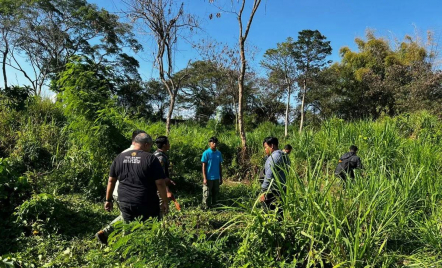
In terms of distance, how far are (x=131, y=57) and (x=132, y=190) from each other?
77.5 ft

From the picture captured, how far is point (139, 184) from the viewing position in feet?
9.98

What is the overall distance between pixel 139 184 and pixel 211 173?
258cm

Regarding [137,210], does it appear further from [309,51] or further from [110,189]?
[309,51]

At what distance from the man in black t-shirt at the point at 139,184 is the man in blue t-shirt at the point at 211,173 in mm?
2387

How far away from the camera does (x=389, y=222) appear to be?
7.61ft

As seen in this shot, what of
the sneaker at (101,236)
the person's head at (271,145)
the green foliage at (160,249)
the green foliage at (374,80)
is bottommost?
the sneaker at (101,236)

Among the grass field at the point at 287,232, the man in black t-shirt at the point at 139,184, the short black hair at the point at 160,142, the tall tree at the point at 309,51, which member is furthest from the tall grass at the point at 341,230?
the tall tree at the point at 309,51

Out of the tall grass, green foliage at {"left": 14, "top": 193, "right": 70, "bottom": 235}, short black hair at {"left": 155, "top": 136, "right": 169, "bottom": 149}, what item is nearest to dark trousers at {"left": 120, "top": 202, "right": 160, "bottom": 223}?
the tall grass

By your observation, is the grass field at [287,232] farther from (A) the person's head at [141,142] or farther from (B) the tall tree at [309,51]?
(B) the tall tree at [309,51]

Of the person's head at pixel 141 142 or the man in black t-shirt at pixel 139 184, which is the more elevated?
the person's head at pixel 141 142

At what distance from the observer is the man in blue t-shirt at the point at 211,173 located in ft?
18.1

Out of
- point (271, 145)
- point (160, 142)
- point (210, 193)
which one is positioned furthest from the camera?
point (210, 193)

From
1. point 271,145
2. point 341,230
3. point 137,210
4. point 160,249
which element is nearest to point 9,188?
point 137,210

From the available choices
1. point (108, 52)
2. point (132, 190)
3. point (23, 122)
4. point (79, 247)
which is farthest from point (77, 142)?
point (108, 52)
